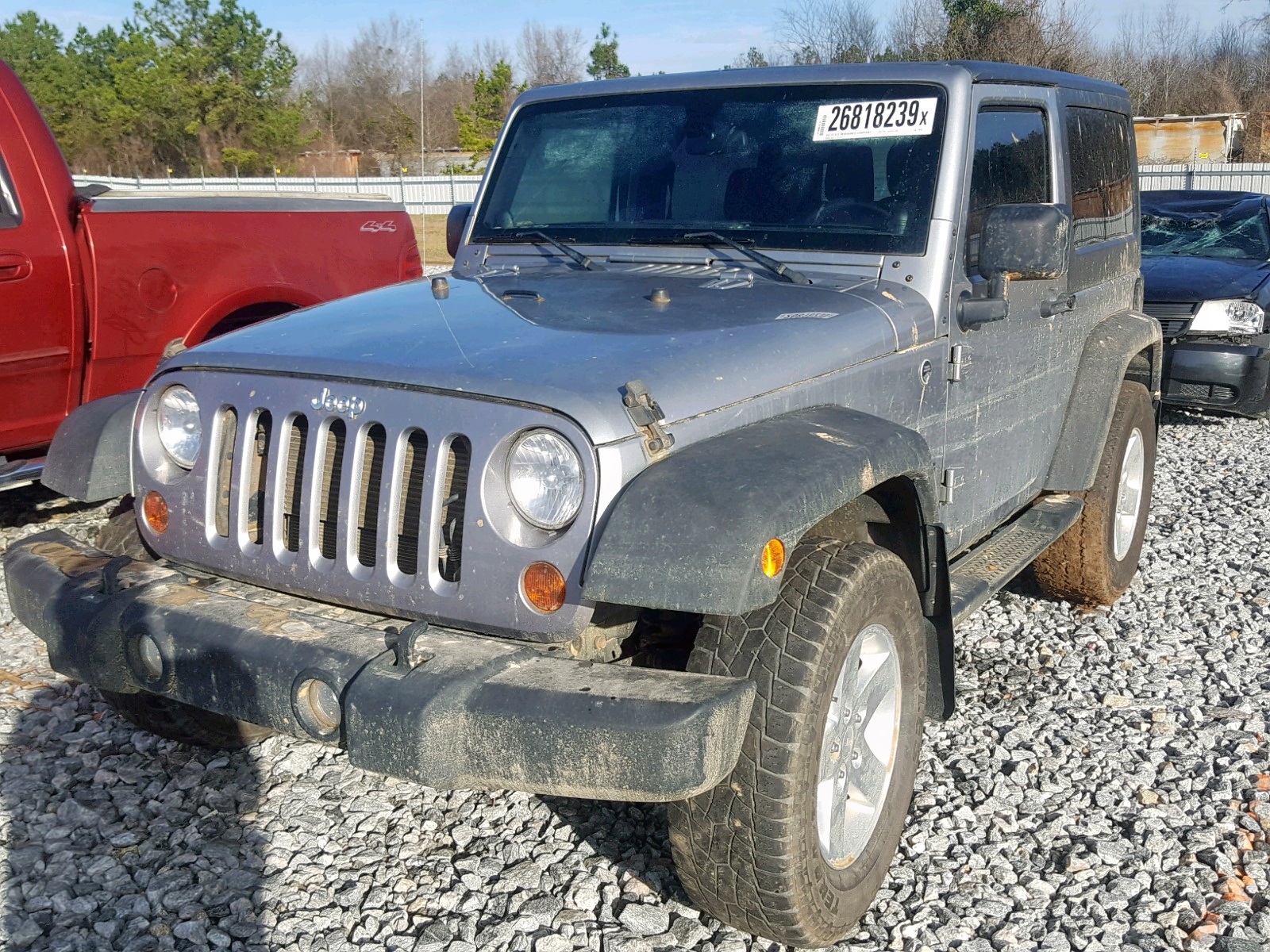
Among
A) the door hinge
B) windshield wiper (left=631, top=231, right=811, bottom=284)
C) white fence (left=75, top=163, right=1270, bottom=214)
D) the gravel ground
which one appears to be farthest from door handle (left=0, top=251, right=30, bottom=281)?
white fence (left=75, top=163, right=1270, bottom=214)

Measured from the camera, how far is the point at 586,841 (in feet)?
10.7

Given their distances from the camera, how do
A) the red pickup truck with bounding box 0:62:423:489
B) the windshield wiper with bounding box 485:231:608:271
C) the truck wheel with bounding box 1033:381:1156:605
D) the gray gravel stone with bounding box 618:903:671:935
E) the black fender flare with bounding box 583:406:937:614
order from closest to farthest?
the black fender flare with bounding box 583:406:937:614 < the gray gravel stone with bounding box 618:903:671:935 < the windshield wiper with bounding box 485:231:608:271 < the truck wheel with bounding box 1033:381:1156:605 < the red pickup truck with bounding box 0:62:423:489

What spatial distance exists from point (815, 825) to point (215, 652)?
1.36m

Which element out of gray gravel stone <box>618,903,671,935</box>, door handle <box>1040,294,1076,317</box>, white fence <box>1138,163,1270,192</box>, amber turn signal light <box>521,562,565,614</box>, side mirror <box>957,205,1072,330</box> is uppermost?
white fence <box>1138,163,1270,192</box>

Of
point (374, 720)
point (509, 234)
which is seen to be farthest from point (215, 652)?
point (509, 234)

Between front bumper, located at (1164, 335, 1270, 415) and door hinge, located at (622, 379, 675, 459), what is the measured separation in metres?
6.87

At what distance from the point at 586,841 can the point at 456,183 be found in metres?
30.5

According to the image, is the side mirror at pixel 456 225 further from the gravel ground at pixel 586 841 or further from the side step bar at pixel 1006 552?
the side step bar at pixel 1006 552

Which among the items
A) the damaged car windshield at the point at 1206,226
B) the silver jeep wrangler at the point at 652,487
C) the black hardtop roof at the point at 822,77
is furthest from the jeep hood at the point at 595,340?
the damaged car windshield at the point at 1206,226

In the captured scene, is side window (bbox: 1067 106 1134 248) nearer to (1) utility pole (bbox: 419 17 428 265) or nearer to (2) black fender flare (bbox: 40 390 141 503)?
(2) black fender flare (bbox: 40 390 141 503)

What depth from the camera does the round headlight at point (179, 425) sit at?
9.94ft

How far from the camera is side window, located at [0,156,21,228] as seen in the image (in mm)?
5188

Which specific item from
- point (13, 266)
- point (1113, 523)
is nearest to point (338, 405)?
point (13, 266)

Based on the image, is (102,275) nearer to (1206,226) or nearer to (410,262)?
(410,262)
